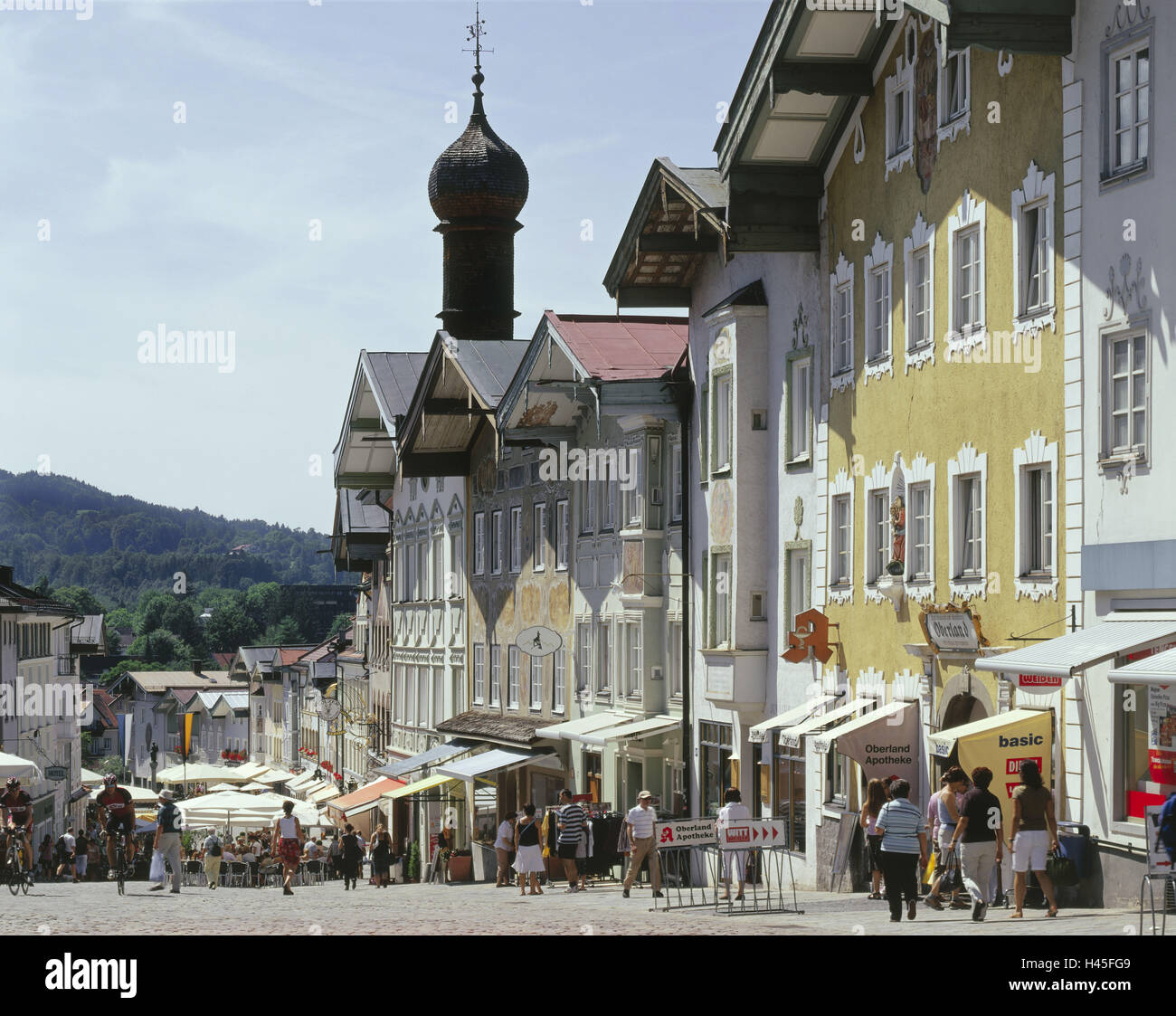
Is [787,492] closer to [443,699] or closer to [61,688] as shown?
[443,699]

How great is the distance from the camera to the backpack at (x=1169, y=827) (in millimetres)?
17312

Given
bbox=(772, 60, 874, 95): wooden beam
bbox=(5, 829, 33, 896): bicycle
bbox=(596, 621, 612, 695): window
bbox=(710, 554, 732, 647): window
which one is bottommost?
bbox=(5, 829, 33, 896): bicycle

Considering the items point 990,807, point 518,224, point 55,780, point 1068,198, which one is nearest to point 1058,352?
point 1068,198

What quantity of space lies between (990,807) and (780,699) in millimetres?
13550

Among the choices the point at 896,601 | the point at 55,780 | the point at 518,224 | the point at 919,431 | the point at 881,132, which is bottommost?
the point at 55,780

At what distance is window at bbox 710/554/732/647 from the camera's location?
112 feet

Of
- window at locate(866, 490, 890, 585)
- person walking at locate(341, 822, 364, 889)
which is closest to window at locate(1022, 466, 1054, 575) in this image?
window at locate(866, 490, 890, 585)

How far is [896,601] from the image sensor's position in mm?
27281

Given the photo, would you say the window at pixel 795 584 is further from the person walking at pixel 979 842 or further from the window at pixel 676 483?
the person walking at pixel 979 842

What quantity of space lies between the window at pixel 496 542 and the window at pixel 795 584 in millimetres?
18341

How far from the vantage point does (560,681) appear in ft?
149

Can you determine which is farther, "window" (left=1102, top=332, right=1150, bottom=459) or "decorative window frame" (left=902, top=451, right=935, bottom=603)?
"decorative window frame" (left=902, top=451, right=935, bottom=603)

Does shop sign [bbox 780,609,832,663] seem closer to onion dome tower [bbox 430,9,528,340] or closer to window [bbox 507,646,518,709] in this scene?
window [bbox 507,646,518,709]

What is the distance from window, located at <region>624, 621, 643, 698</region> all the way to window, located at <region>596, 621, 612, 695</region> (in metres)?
2.00
